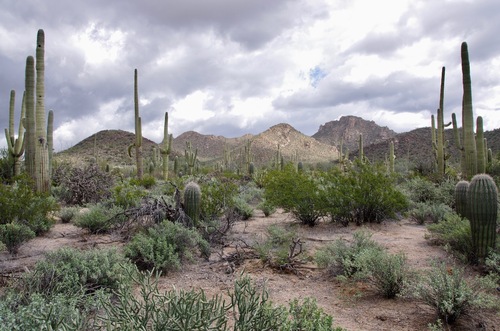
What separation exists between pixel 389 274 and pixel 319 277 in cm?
129

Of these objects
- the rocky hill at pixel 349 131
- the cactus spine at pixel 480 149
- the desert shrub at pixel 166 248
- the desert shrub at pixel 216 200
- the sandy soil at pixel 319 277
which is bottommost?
the sandy soil at pixel 319 277

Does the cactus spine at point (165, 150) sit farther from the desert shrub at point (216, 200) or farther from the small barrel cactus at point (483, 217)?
the small barrel cactus at point (483, 217)

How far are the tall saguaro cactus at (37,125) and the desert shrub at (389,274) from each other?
9314mm

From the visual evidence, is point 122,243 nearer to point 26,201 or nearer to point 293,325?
point 26,201

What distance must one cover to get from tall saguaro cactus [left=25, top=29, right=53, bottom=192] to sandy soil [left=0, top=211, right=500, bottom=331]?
200 cm

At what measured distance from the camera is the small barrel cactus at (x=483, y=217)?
6.43 m

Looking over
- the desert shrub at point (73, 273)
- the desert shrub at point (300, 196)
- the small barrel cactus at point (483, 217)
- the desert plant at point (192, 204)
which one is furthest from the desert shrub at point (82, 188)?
the small barrel cactus at point (483, 217)

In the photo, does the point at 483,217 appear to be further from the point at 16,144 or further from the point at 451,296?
the point at 16,144

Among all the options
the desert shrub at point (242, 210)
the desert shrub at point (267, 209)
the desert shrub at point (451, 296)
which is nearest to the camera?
the desert shrub at point (451, 296)

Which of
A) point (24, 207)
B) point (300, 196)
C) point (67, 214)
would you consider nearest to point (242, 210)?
point (300, 196)

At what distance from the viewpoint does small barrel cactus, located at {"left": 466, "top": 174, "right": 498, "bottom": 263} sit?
6.43 meters

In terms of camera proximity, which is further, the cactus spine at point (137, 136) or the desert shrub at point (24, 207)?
the cactus spine at point (137, 136)

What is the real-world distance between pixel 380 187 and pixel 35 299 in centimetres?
843

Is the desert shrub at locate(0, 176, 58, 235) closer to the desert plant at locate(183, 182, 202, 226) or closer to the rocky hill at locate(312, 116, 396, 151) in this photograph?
the desert plant at locate(183, 182, 202, 226)
